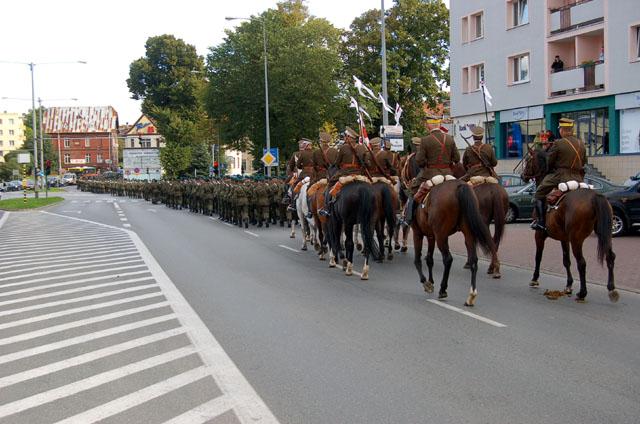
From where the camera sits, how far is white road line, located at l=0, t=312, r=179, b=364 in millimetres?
7406

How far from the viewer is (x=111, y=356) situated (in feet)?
23.6

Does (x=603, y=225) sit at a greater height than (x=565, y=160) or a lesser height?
lesser

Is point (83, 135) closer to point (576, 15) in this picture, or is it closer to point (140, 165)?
point (140, 165)

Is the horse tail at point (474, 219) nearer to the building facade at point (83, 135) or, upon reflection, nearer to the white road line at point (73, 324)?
the white road line at point (73, 324)

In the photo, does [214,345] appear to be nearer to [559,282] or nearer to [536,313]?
[536,313]

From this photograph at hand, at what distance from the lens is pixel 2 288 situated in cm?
1229

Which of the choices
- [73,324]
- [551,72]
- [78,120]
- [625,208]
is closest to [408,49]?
[551,72]

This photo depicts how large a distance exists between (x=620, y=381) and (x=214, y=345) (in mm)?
3762

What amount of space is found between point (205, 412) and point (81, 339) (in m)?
3.09

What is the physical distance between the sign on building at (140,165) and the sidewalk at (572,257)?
2343 inches

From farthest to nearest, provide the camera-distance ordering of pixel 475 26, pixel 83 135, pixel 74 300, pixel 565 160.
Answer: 1. pixel 83 135
2. pixel 475 26
3. pixel 74 300
4. pixel 565 160

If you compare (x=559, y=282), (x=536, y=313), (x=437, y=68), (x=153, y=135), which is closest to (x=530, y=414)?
(x=536, y=313)

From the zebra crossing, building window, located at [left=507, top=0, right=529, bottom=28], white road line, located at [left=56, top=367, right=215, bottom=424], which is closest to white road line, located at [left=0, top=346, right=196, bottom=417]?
the zebra crossing

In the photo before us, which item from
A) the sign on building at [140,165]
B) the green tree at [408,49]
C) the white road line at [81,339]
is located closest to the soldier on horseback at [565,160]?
the white road line at [81,339]
